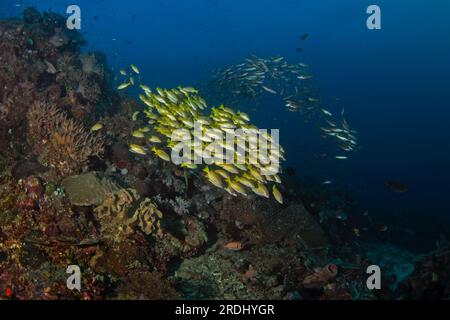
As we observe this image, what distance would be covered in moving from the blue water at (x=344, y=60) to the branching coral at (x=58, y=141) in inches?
726

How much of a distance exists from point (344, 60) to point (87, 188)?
127390mm

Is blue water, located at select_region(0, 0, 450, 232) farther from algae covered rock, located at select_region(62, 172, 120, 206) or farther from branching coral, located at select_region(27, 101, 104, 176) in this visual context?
algae covered rock, located at select_region(62, 172, 120, 206)

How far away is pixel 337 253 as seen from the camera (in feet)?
40.1

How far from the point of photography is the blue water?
43847mm

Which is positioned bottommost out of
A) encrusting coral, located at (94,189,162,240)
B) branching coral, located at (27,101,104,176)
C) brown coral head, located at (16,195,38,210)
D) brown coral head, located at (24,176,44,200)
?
encrusting coral, located at (94,189,162,240)

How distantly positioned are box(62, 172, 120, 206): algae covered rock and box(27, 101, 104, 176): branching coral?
0.78 metres

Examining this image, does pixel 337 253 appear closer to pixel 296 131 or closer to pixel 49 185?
pixel 49 185

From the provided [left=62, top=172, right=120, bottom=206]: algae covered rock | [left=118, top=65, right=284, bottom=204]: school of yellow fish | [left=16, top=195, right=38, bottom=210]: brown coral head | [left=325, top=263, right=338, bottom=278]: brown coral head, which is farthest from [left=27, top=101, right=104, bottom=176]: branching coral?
[left=325, top=263, right=338, bottom=278]: brown coral head

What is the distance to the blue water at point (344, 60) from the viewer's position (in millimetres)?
43847

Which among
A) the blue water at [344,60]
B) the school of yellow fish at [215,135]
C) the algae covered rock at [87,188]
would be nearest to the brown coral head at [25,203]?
the algae covered rock at [87,188]

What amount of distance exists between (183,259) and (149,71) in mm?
117960

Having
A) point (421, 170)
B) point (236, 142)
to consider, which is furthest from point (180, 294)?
point (421, 170)

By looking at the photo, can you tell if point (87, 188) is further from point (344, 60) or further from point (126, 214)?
point (344, 60)

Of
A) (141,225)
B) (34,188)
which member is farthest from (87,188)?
(141,225)
